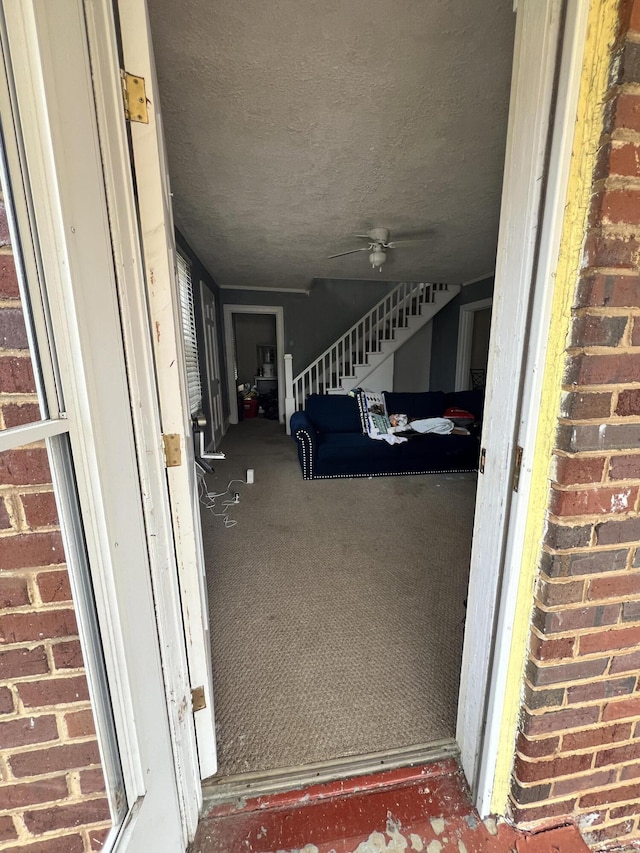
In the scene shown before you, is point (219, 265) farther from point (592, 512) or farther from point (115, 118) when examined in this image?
point (592, 512)

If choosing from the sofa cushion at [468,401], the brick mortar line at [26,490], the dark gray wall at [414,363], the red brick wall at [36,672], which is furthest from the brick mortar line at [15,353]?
the dark gray wall at [414,363]

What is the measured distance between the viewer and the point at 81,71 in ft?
1.84

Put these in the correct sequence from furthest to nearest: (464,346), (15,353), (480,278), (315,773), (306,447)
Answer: (464,346) < (480,278) < (306,447) < (315,773) < (15,353)

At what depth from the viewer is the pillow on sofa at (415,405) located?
4.35 metres

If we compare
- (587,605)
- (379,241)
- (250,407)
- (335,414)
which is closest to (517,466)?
(587,605)

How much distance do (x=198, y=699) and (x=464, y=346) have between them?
6.23 meters

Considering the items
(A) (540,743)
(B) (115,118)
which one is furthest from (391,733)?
(B) (115,118)

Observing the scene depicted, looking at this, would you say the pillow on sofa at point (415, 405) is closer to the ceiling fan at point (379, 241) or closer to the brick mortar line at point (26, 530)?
the ceiling fan at point (379, 241)

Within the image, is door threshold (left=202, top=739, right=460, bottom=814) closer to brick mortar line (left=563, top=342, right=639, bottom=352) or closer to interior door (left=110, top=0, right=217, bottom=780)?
interior door (left=110, top=0, right=217, bottom=780)

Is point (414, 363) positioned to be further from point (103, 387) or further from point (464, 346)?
point (103, 387)

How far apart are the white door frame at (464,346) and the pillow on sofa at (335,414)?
2.90 meters

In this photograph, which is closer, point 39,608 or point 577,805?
point 39,608

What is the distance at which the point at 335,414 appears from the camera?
4.13 metres

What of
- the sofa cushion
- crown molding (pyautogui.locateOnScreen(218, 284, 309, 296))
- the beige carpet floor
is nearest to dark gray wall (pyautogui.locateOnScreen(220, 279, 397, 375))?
crown molding (pyautogui.locateOnScreen(218, 284, 309, 296))
